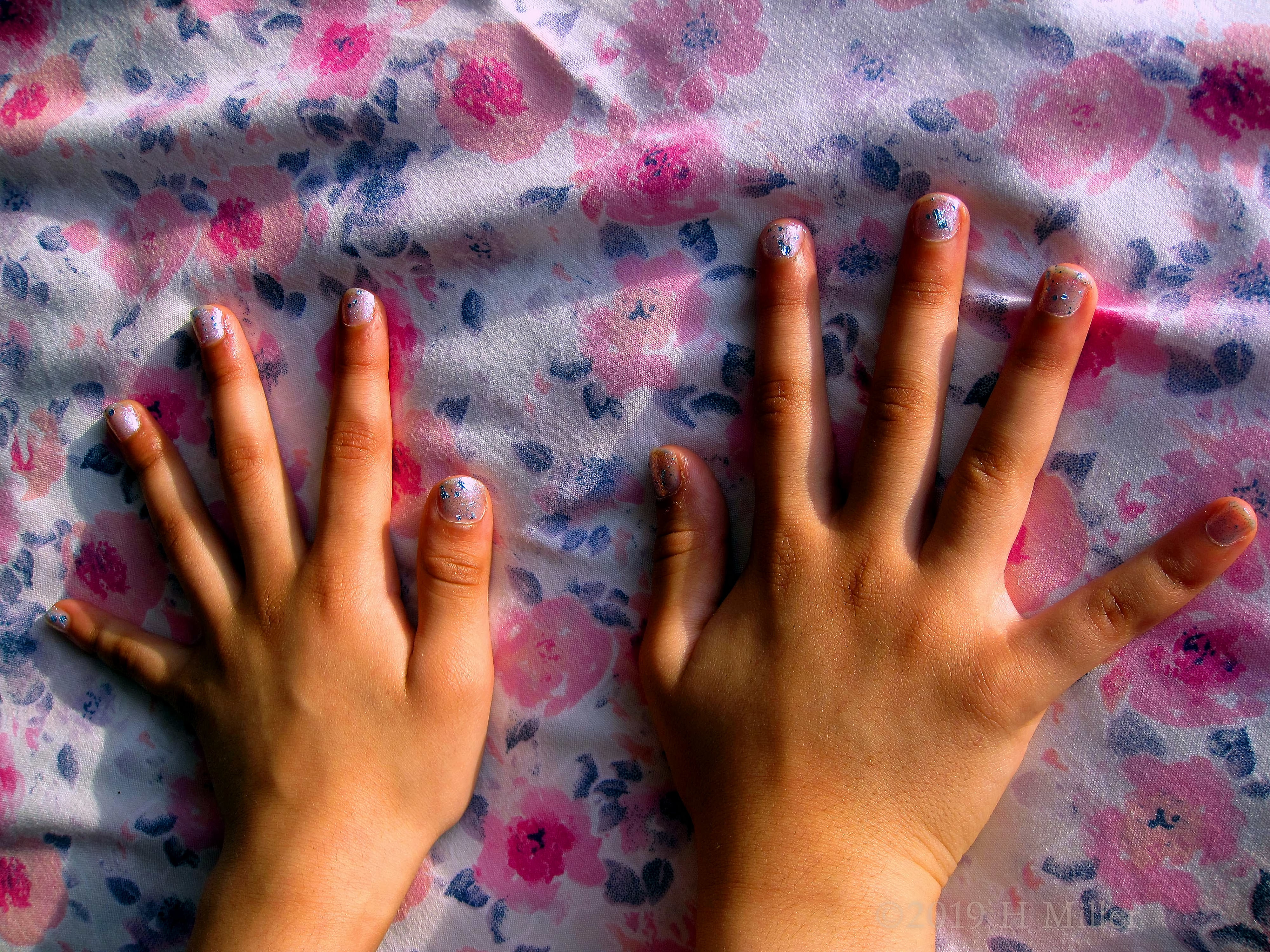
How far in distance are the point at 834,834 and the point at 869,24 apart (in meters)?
0.75

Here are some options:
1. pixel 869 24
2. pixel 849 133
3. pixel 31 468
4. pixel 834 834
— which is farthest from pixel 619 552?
pixel 31 468

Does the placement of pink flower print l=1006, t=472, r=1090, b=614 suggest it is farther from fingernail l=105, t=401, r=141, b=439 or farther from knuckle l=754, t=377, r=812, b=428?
fingernail l=105, t=401, r=141, b=439

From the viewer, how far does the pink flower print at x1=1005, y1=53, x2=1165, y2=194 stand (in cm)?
71

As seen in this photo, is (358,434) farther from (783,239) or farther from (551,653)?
(783,239)

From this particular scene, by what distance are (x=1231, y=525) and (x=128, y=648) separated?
1097mm

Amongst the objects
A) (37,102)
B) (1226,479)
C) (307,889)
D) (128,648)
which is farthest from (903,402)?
(37,102)

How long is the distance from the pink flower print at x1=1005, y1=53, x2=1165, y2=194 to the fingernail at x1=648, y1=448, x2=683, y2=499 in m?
0.42

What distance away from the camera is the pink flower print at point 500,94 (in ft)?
2.60

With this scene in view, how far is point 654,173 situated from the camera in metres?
0.76

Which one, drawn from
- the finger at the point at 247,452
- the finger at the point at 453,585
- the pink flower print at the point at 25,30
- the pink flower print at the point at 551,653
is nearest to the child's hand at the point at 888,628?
the pink flower print at the point at 551,653

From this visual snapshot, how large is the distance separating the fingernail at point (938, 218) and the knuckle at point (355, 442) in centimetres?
56

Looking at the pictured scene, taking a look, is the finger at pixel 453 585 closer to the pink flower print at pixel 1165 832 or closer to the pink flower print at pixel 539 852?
the pink flower print at pixel 539 852

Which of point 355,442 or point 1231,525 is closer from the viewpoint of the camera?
point 1231,525

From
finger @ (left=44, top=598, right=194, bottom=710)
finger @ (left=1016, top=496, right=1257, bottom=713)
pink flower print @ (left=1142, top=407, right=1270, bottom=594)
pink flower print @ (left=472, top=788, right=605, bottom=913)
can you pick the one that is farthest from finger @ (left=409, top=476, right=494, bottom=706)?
pink flower print @ (left=1142, top=407, right=1270, bottom=594)
